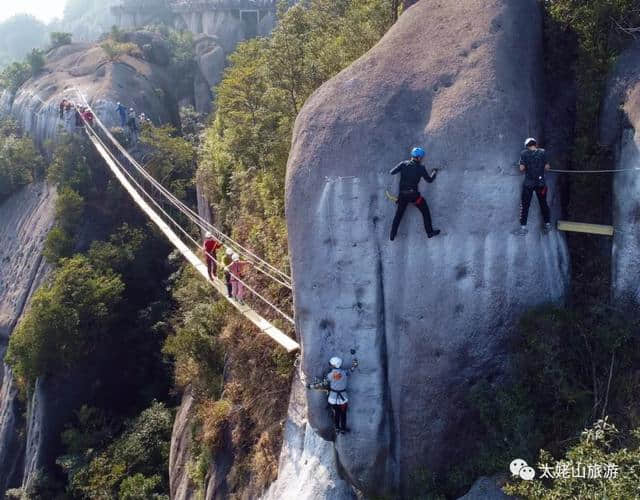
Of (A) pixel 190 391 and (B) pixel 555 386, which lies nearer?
(B) pixel 555 386

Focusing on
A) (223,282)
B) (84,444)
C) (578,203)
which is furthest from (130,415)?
(578,203)

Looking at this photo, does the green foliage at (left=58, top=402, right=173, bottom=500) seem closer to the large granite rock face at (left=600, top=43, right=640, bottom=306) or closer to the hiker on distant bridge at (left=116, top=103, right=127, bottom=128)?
the large granite rock face at (left=600, top=43, right=640, bottom=306)

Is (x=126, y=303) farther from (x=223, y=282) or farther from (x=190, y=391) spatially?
(x=223, y=282)

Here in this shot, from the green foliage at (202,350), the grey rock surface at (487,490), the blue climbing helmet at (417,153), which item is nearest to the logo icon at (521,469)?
the grey rock surface at (487,490)

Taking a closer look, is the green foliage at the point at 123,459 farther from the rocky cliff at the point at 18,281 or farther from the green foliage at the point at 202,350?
the green foliage at the point at 202,350

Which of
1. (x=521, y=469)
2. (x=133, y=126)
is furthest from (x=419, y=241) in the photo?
(x=133, y=126)

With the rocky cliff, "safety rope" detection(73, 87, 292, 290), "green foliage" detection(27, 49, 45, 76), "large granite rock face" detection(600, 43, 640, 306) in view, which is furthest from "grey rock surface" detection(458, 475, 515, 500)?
"green foliage" detection(27, 49, 45, 76)
